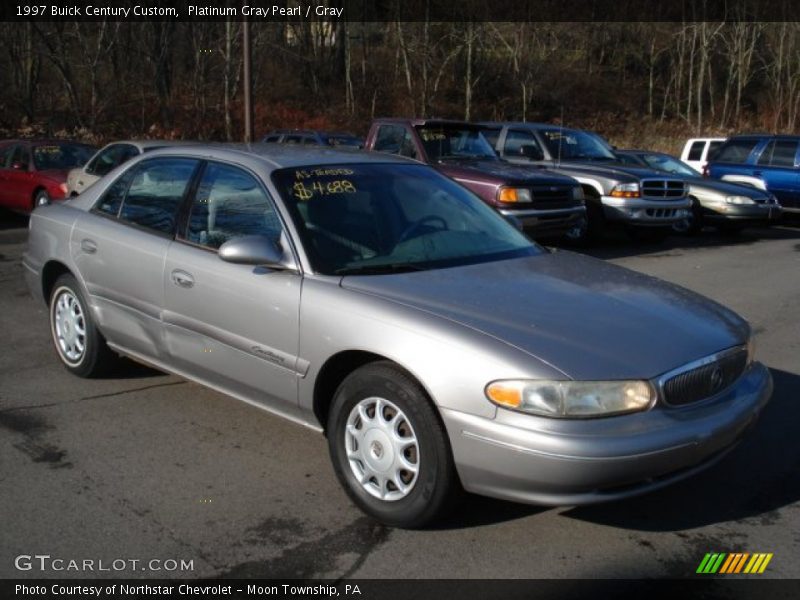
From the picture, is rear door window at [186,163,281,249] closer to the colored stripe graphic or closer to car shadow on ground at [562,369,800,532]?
car shadow on ground at [562,369,800,532]

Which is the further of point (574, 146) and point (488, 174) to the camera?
point (574, 146)

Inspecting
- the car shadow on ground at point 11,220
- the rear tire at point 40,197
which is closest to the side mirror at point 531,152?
the rear tire at point 40,197

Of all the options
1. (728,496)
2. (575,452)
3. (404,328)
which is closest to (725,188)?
(728,496)

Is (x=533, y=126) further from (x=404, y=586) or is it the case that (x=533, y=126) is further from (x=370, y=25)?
(x=370, y=25)

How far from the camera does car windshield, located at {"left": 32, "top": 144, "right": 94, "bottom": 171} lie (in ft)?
46.3

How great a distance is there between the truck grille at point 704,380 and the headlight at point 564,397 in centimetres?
22

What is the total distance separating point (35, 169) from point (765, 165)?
13306 mm

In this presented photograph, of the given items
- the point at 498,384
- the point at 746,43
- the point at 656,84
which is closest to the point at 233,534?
the point at 498,384

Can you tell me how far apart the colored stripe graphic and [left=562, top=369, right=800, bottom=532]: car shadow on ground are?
0.88 feet

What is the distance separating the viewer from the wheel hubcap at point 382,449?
3570mm

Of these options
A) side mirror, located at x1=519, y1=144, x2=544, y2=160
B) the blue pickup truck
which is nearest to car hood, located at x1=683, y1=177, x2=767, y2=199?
the blue pickup truck

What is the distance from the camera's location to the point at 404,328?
352cm

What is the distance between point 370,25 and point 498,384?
42594 mm

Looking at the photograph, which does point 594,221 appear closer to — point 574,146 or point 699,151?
point 574,146
